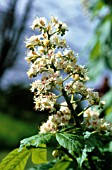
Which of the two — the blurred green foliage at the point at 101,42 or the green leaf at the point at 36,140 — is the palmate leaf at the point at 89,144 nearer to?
the green leaf at the point at 36,140

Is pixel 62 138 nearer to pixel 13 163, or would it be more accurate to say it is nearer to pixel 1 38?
pixel 13 163

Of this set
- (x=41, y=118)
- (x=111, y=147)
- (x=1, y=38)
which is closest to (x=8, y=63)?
(x=1, y=38)

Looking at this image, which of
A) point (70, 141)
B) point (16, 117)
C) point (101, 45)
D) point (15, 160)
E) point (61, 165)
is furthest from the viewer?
point (16, 117)

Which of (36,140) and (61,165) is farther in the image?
(61,165)

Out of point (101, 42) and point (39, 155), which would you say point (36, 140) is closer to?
point (39, 155)

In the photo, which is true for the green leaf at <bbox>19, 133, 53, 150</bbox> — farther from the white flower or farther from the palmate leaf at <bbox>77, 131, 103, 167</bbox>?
the white flower

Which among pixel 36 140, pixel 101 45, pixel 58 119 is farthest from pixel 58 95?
pixel 101 45

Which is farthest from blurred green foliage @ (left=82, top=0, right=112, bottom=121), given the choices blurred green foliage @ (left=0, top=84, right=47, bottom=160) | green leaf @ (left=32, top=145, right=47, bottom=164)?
blurred green foliage @ (left=0, top=84, right=47, bottom=160)
